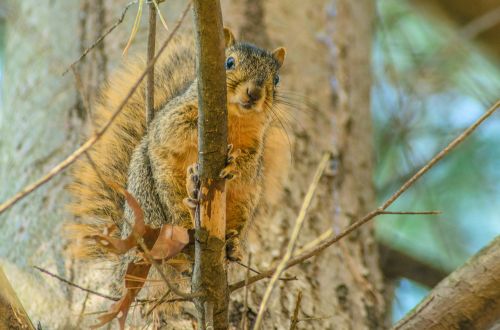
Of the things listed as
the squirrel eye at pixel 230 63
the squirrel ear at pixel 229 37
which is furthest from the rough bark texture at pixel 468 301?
the squirrel ear at pixel 229 37

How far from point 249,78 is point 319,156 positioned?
474mm

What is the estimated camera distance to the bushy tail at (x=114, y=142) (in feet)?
5.26

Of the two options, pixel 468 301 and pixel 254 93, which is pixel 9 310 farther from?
pixel 468 301

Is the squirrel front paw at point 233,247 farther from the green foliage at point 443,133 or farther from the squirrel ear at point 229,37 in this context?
the green foliage at point 443,133

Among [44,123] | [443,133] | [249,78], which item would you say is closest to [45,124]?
[44,123]

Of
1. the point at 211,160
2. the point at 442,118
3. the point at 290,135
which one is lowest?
the point at 211,160

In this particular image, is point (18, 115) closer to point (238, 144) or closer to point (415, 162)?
point (238, 144)

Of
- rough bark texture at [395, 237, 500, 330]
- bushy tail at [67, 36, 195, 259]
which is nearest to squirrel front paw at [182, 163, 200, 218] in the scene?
bushy tail at [67, 36, 195, 259]

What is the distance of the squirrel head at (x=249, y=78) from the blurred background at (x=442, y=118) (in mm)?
905

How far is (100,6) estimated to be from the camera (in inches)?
78.4

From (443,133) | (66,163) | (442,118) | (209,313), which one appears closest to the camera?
(66,163)

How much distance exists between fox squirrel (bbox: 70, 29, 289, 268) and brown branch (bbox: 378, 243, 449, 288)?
56 centimetres

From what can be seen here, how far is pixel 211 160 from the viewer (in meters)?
1.17

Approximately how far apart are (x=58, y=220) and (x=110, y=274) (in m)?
0.20
